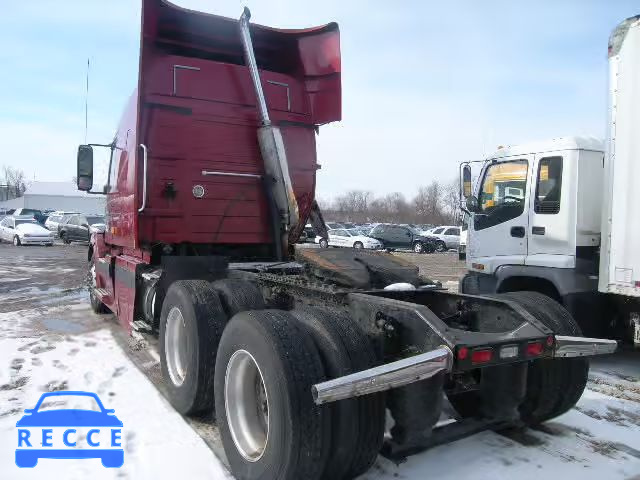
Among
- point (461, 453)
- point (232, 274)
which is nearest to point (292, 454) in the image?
point (461, 453)

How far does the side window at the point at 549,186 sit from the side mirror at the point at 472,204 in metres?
0.82

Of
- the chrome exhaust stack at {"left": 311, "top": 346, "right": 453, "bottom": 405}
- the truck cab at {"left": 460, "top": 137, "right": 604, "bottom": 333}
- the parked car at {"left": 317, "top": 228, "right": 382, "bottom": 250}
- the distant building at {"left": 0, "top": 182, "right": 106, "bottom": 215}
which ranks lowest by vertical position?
the parked car at {"left": 317, "top": 228, "right": 382, "bottom": 250}

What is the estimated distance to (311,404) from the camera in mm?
2846

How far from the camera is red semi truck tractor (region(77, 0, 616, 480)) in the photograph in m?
2.96

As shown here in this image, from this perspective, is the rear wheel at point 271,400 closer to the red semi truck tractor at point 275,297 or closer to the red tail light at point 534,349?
the red semi truck tractor at point 275,297

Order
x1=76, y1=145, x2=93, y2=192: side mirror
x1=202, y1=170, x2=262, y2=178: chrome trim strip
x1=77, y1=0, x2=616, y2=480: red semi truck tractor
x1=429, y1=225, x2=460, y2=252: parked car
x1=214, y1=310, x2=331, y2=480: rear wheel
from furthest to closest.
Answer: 1. x1=429, y1=225, x2=460, y2=252: parked car
2. x1=76, y1=145, x2=93, y2=192: side mirror
3. x1=202, y1=170, x2=262, y2=178: chrome trim strip
4. x1=77, y1=0, x2=616, y2=480: red semi truck tractor
5. x1=214, y1=310, x2=331, y2=480: rear wheel

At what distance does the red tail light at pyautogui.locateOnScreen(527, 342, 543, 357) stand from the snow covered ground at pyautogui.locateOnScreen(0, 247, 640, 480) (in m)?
0.84

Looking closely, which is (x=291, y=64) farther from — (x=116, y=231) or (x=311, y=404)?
(x=311, y=404)

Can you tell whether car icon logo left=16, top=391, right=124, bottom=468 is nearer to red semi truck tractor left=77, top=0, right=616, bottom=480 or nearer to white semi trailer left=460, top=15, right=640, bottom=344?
red semi truck tractor left=77, top=0, right=616, bottom=480

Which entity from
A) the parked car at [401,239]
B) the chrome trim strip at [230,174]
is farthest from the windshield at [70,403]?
the parked car at [401,239]

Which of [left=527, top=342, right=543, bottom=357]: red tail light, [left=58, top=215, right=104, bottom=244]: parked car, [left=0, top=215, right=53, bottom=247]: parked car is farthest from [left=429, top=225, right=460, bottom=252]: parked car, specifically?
[left=527, top=342, right=543, bottom=357]: red tail light

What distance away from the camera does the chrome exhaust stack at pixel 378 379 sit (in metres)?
2.61

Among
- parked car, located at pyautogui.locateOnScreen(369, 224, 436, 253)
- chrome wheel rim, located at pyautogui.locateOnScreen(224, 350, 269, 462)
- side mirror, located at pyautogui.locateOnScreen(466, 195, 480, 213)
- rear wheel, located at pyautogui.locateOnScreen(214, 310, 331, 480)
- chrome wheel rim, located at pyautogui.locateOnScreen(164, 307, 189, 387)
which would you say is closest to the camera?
rear wheel, located at pyautogui.locateOnScreen(214, 310, 331, 480)

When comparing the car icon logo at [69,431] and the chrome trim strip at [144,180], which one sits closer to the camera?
the car icon logo at [69,431]
